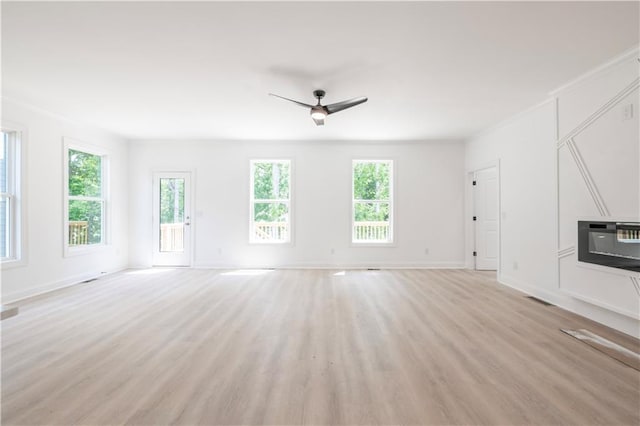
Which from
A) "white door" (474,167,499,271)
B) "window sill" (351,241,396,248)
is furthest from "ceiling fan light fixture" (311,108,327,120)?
"white door" (474,167,499,271)

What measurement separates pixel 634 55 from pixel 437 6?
2207 millimetres

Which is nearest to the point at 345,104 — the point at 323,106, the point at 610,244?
the point at 323,106

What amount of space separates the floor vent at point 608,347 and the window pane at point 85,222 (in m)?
7.08

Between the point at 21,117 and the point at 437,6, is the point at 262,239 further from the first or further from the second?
the point at 437,6

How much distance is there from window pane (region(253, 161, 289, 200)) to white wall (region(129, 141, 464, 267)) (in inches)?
8.2

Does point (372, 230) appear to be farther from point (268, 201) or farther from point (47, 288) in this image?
point (47, 288)

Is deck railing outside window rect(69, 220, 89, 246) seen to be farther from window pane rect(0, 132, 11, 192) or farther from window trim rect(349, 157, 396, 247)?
window trim rect(349, 157, 396, 247)

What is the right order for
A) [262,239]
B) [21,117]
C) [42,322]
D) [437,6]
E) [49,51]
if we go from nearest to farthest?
1. [437,6]
2. [49,51]
3. [42,322]
4. [21,117]
5. [262,239]

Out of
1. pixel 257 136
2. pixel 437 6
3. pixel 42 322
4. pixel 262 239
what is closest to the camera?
pixel 437 6

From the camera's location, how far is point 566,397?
1.87 meters

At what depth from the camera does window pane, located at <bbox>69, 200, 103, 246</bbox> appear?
16.1ft

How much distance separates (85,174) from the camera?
205 inches

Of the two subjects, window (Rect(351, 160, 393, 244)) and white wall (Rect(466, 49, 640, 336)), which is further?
window (Rect(351, 160, 393, 244))

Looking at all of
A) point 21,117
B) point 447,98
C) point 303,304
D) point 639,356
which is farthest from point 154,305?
point 639,356
